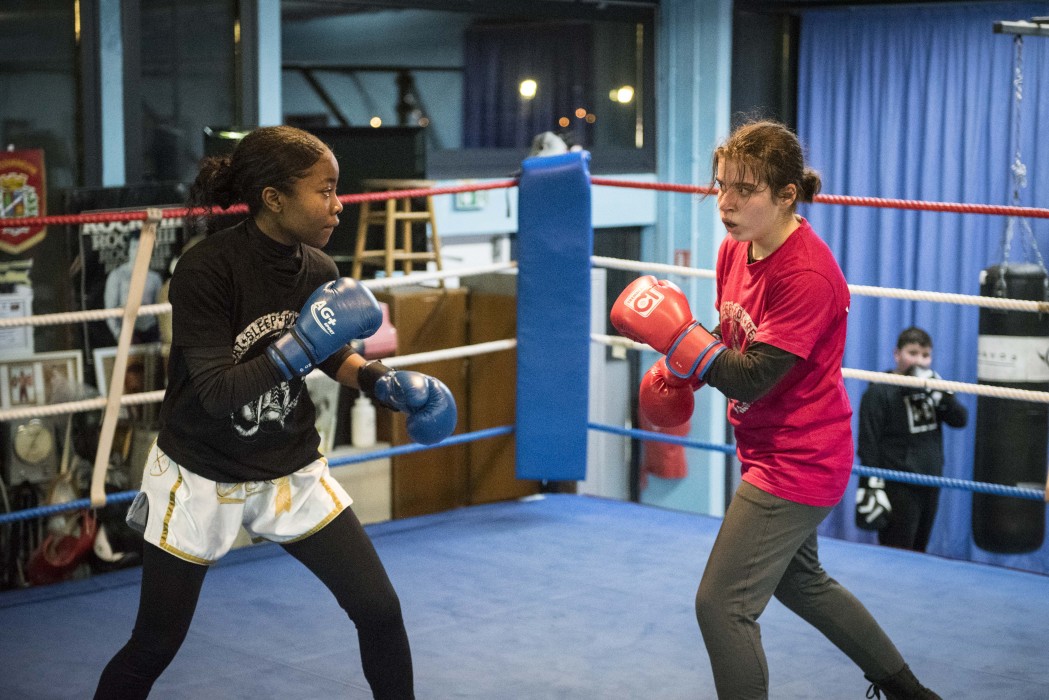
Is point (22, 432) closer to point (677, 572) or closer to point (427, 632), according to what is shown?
point (427, 632)

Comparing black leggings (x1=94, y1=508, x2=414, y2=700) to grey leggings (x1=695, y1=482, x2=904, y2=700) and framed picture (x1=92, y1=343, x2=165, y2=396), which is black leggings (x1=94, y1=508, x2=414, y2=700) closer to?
grey leggings (x1=695, y1=482, x2=904, y2=700)

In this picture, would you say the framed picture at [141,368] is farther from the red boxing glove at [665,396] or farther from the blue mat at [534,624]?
the red boxing glove at [665,396]

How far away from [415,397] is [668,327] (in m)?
0.37

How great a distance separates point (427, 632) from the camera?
2.61m

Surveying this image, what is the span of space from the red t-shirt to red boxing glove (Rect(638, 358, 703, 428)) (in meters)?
0.16

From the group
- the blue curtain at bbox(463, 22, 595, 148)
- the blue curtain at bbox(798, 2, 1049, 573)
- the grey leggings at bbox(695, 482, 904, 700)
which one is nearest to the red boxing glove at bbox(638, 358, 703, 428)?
the grey leggings at bbox(695, 482, 904, 700)

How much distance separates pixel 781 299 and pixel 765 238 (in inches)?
3.7

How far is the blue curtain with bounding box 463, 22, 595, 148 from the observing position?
5.93m

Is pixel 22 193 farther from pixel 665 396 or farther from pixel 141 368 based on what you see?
pixel 665 396

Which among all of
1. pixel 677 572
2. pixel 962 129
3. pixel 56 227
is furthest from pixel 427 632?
pixel 962 129

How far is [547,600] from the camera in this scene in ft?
9.20

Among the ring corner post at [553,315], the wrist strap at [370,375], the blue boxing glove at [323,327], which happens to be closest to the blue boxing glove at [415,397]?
the wrist strap at [370,375]

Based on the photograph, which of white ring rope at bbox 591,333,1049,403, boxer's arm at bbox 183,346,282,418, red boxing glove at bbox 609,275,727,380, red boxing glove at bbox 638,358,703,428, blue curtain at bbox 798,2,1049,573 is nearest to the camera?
boxer's arm at bbox 183,346,282,418

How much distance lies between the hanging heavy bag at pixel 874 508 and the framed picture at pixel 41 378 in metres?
2.57
